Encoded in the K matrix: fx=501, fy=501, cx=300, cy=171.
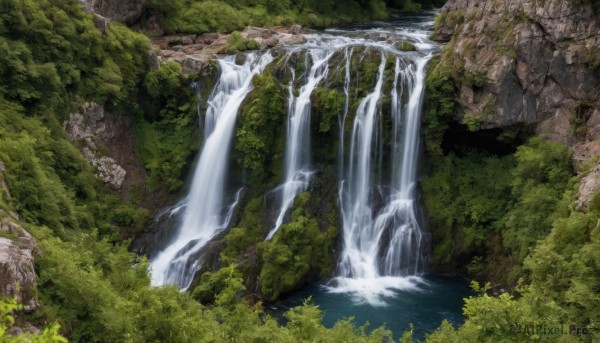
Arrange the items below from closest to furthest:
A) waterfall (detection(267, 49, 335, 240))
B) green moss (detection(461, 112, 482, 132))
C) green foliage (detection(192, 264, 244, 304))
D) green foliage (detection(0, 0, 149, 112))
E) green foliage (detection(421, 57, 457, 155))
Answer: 1. green foliage (detection(192, 264, 244, 304))
2. green foliage (detection(0, 0, 149, 112))
3. green moss (detection(461, 112, 482, 132))
4. green foliage (detection(421, 57, 457, 155))
5. waterfall (detection(267, 49, 335, 240))

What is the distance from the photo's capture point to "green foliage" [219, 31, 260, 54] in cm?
2264

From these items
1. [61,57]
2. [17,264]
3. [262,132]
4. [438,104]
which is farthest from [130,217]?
[438,104]

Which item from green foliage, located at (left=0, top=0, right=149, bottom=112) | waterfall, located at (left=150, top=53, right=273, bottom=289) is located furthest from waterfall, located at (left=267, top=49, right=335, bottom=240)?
green foliage, located at (left=0, top=0, right=149, bottom=112)

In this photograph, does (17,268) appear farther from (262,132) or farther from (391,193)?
(391,193)

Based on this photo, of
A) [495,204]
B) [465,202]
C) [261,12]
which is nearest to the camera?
[495,204]

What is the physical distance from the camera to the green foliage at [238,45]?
74.3 ft

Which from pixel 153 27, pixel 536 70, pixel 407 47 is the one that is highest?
pixel 153 27

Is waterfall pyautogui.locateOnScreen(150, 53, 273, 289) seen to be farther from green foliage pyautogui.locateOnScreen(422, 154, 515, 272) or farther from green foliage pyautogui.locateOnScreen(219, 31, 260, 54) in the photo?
green foliage pyautogui.locateOnScreen(422, 154, 515, 272)

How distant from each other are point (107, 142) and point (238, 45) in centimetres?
748

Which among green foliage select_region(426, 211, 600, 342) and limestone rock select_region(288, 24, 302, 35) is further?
limestone rock select_region(288, 24, 302, 35)

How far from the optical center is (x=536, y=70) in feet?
55.8

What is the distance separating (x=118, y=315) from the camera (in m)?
7.98

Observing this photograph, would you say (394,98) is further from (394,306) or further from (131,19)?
(131,19)

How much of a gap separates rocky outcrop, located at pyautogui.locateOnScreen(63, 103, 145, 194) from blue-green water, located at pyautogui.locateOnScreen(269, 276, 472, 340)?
786 cm
